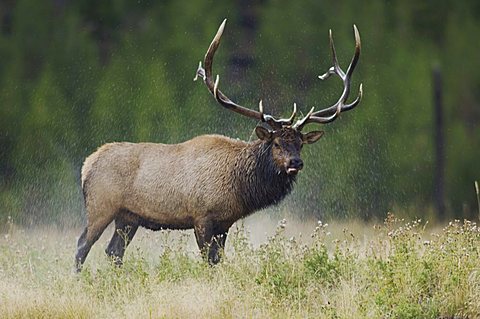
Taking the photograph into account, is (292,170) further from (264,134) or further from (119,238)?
(119,238)

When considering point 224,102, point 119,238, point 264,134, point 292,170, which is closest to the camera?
point 292,170

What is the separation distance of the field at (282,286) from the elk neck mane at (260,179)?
111 cm

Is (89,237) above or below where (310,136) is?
below

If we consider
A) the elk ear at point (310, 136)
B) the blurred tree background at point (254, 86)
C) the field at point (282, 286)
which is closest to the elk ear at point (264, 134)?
the elk ear at point (310, 136)

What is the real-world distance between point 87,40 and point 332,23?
420 cm

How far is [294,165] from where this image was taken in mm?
10695

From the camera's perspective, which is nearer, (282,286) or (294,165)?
(282,286)

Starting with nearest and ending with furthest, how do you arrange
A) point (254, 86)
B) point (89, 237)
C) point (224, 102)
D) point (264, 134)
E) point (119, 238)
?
point (264, 134) → point (224, 102) → point (89, 237) → point (119, 238) → point (254, 86)

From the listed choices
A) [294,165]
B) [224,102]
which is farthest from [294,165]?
[224,102]

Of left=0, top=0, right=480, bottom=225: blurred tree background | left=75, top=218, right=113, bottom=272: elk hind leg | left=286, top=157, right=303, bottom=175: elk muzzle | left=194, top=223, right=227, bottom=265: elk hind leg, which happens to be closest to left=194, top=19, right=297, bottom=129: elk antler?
left=286, top=157, right=303, bottom=175: elk muzzle

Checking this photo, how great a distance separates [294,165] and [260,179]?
19.8 inches

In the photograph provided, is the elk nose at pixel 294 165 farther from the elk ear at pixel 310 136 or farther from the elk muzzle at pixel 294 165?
the elk ear at pixel 310 136

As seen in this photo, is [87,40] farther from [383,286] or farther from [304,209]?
[383,286]

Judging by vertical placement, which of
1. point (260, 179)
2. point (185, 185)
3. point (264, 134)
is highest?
point (264, 134)
